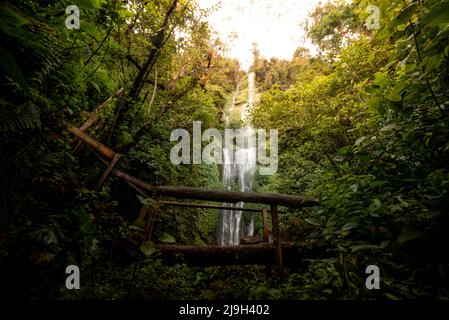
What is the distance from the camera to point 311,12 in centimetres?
1842

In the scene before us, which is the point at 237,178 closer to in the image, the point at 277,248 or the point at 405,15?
the point at 277,248

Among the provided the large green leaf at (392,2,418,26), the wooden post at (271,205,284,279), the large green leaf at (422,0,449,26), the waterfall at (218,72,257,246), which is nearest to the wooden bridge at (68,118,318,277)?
the wooden post at (271,205,284,279)

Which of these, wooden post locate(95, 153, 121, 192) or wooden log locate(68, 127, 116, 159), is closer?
wooden log locate(68, 127, 116, 159)

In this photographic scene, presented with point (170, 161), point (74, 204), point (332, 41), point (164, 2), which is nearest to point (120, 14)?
point (164, 2)

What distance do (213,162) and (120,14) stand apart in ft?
36.5

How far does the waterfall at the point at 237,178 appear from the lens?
13423 millimetres

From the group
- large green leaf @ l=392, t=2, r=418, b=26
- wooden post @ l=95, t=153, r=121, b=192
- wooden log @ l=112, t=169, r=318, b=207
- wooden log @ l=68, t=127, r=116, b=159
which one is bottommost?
wooden log @ l=112, t=169, r=318, b=207

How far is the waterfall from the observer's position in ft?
44.0

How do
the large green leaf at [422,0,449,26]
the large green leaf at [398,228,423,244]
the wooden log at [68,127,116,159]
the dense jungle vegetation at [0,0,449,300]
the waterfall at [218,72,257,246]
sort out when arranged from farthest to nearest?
the waterfall at [218,72,257,246], the wooden log at [68,127,116,159], the dense jungle vegetation at [0,0,449,300], the large green leaf at [398,228,423,244], the large green leaf at [422,0,449,26]

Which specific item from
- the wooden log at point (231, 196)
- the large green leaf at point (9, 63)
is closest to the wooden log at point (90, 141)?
the wooden log at point (231, 196)

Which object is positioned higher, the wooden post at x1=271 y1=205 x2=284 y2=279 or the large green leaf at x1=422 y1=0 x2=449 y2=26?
the large green leaf at x1=422 y1=0 x2=449 y2=26

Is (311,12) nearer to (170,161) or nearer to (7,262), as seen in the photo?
(170,161)

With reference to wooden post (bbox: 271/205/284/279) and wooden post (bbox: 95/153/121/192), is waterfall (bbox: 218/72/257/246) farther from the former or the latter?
wooden post (bbox: 95/153/121/192)

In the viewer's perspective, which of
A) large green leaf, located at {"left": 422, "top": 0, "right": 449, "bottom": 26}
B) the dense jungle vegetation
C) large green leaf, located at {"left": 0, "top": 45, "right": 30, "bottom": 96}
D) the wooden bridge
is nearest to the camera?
large green leaf, located at {"left": 0, "top": 45, "right": 30, "bottom": 96}
